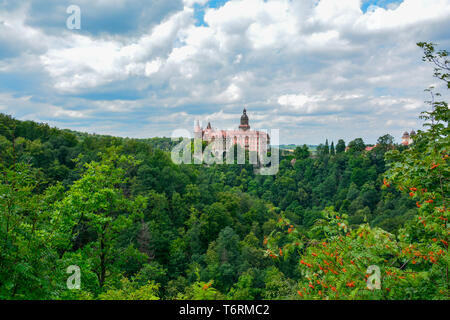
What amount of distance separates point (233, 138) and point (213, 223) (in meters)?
70.8

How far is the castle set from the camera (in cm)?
10256

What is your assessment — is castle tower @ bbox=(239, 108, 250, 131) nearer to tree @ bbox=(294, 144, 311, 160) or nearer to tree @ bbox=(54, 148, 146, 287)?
tree @ bbox=(294, 144, 311, 160)

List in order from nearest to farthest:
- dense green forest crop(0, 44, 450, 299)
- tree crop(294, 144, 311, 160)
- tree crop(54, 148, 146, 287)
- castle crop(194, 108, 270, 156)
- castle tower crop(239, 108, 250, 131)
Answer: dense green forest crop(0, 44, 450, 299) → tree crop(54, 148, 146, 287) → tree crop(294, 144, 311, 160) → castle crop(194, 108, 270, 156) → castle tower crop(239, 108, 250, 131)

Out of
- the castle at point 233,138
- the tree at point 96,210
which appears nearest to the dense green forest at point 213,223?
the tree at point 96,210

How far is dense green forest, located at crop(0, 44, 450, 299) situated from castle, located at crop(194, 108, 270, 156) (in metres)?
15.2

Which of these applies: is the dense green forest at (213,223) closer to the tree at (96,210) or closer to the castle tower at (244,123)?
the tree at (96,210)

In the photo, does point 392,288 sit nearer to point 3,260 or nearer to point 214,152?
point 3,260

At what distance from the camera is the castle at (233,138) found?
102562mm

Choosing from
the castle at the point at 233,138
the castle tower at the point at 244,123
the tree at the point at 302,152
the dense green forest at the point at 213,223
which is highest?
the castle tower at the point at 244,123

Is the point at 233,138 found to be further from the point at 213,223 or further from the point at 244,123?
the point at 213,223

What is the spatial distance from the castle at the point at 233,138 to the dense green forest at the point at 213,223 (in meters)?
15.2

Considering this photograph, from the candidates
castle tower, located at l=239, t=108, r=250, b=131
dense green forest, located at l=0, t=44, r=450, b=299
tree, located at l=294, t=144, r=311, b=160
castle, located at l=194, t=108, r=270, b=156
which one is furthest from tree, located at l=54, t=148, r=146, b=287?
castle tower, located at l=239, t=108, r=250, b=131
